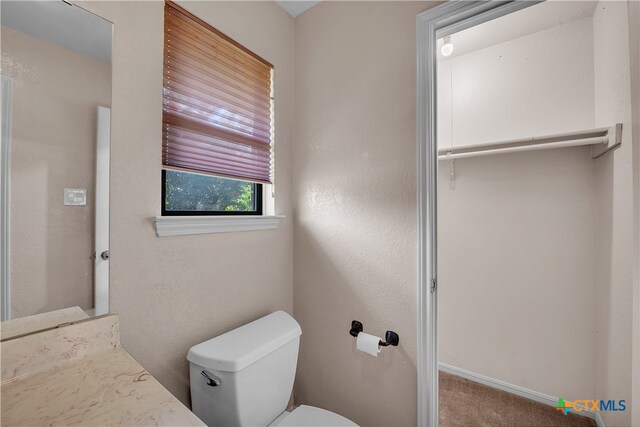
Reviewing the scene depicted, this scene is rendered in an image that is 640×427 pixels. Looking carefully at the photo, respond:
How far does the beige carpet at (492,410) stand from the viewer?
165 cm

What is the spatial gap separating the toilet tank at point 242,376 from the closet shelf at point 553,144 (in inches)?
66.8

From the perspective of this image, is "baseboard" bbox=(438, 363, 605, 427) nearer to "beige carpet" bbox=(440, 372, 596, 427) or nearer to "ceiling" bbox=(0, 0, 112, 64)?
"beige carpet" bbox=(440, 372, 596, 427)

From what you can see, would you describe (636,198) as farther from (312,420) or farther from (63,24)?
(63,24)

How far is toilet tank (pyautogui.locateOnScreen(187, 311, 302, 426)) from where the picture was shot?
3.25 ft

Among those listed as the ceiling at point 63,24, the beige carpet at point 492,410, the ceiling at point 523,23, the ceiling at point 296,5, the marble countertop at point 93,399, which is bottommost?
the beige carpet at point 492,410

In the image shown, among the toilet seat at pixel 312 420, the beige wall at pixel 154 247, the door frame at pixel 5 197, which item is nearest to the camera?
the door frame at pixel 5 197

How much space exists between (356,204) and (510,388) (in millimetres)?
1813

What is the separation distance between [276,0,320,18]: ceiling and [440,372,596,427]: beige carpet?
2.63m

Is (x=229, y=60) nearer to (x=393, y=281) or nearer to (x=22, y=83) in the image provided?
(x=22, y=83)

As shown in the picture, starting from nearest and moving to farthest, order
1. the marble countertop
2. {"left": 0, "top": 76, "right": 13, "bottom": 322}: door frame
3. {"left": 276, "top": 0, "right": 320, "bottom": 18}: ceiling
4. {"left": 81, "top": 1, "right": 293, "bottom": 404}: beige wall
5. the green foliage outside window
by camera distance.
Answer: the marble countertop, {"left": 0, "top": 76, "right": 13, "bottom": 322}: door frame, {"left": 81, "top": 1, "right": 293, "bottom": 404}: beige wall, the green foliage outside window, {"left": 276, "top": 0, "right": 320, "bottom": 18}: ceiling

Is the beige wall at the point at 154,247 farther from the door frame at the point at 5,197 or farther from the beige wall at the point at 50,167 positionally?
the door frame at the point at 5,197

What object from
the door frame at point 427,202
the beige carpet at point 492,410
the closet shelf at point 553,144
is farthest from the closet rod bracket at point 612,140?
the beige carpet at point 492,410

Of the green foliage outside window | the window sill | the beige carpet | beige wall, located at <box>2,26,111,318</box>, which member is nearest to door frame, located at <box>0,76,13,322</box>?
beige wall, located at <box>2,26,111,318</box>

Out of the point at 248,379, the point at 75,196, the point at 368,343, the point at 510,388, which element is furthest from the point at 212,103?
the point at 510,388
